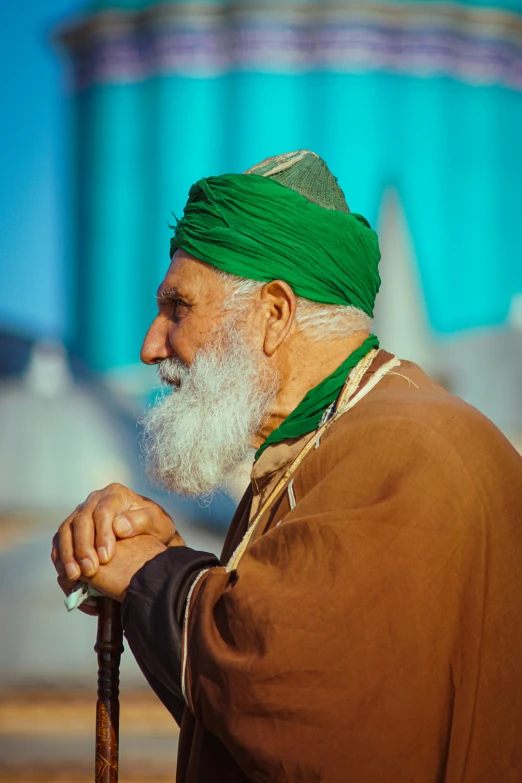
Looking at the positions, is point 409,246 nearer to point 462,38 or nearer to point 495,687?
point 462,38

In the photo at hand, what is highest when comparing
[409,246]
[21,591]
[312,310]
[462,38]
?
[462,38]

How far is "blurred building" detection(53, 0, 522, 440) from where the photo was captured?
6.63 metres

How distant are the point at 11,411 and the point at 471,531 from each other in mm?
5827

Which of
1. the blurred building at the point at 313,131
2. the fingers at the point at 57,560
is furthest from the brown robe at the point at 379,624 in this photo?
the blurred building at the point at 313,131

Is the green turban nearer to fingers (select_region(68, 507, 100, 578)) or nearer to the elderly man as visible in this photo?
the elderly man

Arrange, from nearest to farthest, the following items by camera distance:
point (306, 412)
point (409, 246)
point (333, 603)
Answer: point (333, 603), point (306, 412), point (409, 246)

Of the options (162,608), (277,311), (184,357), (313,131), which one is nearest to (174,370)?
(184,357)

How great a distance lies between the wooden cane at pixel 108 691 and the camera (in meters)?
1.75

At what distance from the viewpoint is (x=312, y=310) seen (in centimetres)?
178

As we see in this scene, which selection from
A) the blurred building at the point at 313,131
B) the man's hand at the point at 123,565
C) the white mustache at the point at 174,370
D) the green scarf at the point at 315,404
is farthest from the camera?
the blurred building at the point at 313,131

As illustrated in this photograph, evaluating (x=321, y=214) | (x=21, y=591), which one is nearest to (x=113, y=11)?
(x=21, y=591)

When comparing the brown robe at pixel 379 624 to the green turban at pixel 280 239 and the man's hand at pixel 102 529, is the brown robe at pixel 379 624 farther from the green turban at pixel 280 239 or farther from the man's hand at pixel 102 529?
the green turban at pixel 280 239

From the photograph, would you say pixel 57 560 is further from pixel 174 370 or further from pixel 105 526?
pixel 174 370

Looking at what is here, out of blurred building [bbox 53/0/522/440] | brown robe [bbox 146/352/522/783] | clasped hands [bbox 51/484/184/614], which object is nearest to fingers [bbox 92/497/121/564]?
clasped hands [bbox 51/484/184/614]
